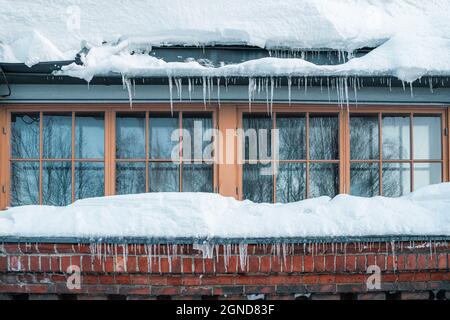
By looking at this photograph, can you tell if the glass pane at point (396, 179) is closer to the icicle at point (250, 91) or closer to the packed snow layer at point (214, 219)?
the packed snow layer at point (214, 219)

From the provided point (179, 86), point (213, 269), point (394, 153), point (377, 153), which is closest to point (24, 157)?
point (179, 86)

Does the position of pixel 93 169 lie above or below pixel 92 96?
below

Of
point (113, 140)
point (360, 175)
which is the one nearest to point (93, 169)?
point (113, 140)

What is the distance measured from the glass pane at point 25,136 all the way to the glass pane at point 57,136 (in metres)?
0.10

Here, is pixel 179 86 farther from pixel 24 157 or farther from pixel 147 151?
pixel 24 157

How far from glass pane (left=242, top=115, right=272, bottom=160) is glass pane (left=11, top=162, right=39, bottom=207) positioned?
2267mm

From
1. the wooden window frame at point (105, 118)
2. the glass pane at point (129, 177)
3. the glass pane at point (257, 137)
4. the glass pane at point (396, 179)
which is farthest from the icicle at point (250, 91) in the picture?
the glass pane at point (396, 179)

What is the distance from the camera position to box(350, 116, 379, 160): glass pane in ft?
14.1

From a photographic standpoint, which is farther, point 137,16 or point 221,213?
point 137,16

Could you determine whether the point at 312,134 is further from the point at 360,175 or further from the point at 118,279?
the point at 118,279

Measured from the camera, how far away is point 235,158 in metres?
4.12

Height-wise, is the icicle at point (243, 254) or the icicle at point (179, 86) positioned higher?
the icicle at point (179, 86)

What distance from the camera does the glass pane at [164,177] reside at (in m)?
4.23

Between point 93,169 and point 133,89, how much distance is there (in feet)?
3.17
